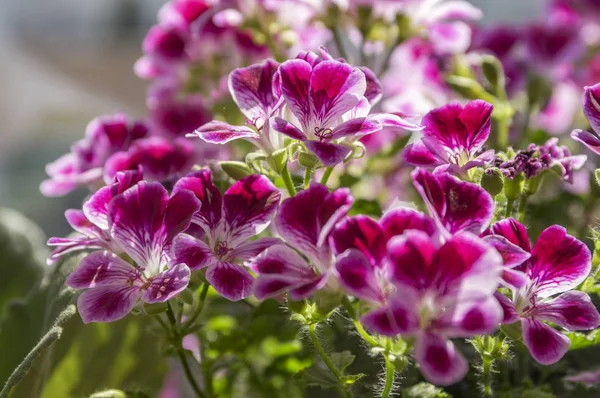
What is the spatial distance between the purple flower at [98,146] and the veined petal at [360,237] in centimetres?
27

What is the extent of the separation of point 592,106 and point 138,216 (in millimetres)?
220

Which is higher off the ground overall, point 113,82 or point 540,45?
point 540,45

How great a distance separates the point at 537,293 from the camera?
1.12 feet

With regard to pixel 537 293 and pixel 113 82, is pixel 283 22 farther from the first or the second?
pixel 113 82

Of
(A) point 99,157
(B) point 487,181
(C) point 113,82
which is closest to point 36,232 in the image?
(A) point 99,157

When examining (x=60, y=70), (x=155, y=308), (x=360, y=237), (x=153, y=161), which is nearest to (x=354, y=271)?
(x=360, y=237)

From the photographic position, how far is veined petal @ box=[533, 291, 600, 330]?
33cm

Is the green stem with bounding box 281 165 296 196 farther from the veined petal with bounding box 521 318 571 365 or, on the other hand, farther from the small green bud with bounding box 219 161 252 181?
the veined petal with bounding box 521 318 571 365

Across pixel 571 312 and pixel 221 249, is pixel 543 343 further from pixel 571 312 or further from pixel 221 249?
pixel 221 249

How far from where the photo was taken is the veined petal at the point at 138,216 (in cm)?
35

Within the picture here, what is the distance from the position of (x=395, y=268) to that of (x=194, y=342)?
0.95ft

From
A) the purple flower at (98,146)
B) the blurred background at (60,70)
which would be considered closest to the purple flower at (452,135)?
the purple flower at (98,146)

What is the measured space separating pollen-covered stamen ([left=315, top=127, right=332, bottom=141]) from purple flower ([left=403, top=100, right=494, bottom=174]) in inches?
1.6

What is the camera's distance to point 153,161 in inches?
19.1
